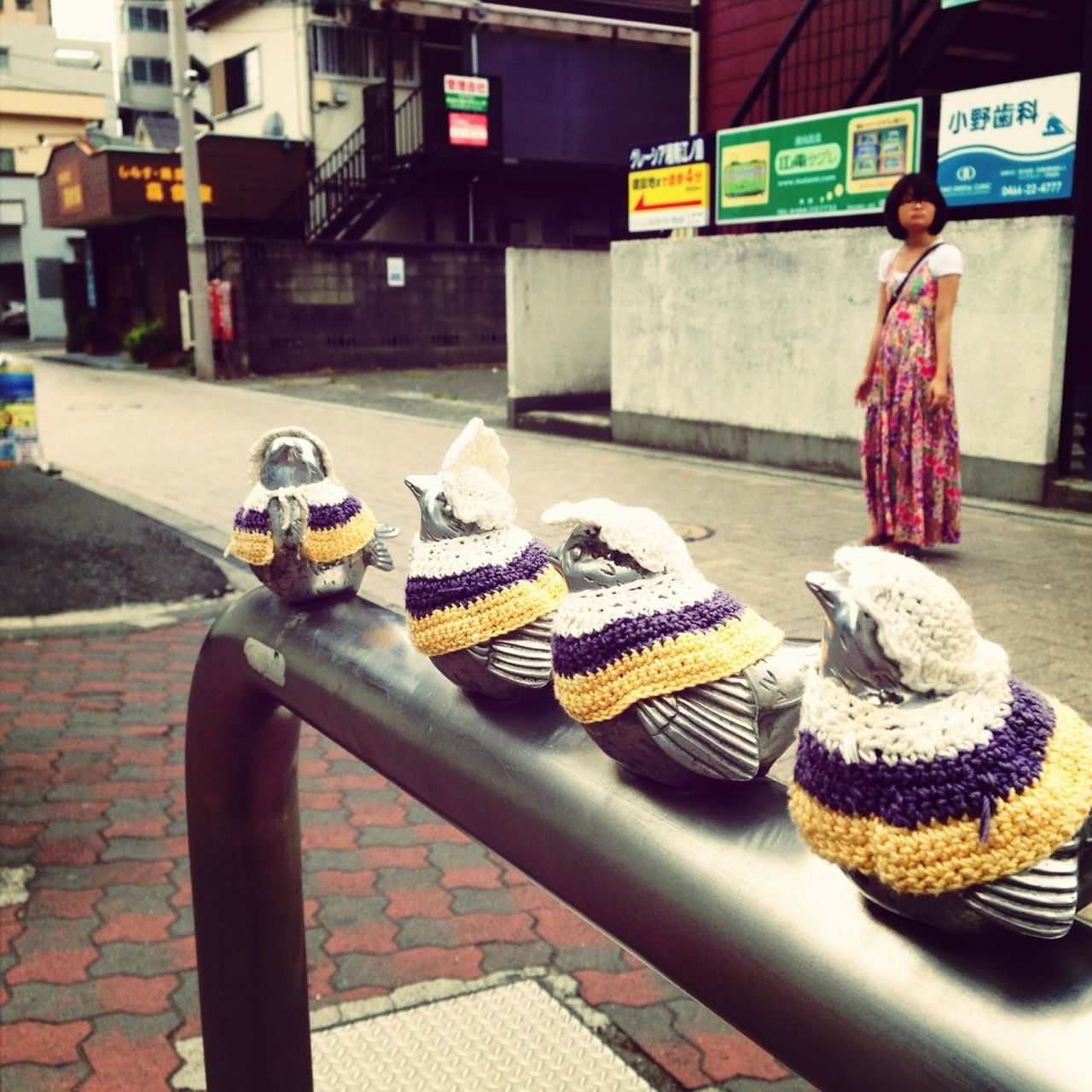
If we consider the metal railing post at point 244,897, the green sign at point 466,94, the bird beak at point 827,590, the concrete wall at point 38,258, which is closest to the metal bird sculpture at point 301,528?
the metal railing post at point 244,897

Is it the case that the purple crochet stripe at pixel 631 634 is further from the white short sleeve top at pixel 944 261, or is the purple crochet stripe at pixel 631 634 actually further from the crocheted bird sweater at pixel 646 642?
the white short sleeve top at pixel 944 261

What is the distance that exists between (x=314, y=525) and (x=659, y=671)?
71 centimetres

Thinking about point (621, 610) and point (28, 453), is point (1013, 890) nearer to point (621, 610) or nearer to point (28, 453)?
point (621, 610)

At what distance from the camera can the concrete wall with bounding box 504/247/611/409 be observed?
1284 cm

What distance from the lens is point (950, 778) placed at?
73 centimetres

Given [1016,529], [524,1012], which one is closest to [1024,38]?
[1016,529]

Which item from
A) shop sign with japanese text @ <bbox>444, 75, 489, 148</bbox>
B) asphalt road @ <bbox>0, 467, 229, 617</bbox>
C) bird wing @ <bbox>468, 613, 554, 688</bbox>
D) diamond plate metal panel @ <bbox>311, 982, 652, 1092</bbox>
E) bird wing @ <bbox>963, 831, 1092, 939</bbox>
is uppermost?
shop sign with japanese text @ <bbox>444, 75, 489, 148</bbox>

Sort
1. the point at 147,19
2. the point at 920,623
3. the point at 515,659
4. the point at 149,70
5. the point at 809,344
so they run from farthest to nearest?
1. the point at 149,70
2. the point at 147,19
3. the point at 809,344
4. the point at 515,659
5. the point at 920,623

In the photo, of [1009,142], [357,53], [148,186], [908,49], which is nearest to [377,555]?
[1009,142]

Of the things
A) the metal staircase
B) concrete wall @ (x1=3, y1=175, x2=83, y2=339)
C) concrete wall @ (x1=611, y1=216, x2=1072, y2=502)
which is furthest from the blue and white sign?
concrete wall @ (x1=3, y1=175, x2=83, y2=339)

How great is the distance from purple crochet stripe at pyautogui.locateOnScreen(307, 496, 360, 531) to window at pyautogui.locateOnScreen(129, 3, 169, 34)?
162ft

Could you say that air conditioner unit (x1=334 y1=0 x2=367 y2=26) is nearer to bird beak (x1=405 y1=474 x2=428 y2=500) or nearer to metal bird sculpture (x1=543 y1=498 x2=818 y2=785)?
bird beak (x1=405 y1=474 x2=428 y2=500)

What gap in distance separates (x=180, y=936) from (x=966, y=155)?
7.50 meters

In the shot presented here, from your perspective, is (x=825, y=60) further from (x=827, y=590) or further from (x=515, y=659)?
(x=827, y=590)
